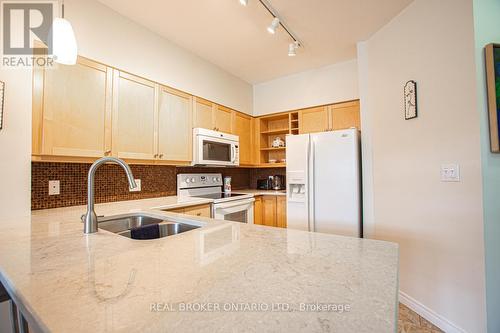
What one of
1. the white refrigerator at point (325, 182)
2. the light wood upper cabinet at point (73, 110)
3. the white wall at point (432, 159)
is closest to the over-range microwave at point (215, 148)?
the white refrigerator at point (325, 182)

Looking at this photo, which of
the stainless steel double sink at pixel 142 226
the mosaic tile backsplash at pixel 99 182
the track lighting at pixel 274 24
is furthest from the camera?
the track lighting at pixel 274 24

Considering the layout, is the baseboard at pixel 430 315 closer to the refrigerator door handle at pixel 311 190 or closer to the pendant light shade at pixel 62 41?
the refrigerator door handle at pixel 311 190

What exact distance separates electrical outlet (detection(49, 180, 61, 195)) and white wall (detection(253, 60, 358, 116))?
273 centimetres

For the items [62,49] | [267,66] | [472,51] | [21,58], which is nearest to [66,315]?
[62,49]

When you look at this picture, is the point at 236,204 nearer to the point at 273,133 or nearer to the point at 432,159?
the point at 273,133

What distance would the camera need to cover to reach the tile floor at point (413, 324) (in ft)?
5.22

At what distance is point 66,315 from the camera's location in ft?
1.35

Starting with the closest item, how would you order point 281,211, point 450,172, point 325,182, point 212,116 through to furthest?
point 450,172 → point 325,182 → point 212,116 → point 281,211

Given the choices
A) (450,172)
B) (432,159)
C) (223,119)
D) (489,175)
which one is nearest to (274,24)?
(223,119)

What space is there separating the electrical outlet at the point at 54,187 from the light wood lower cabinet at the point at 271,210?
A: 2.07 m

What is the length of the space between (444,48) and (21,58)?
9.53ft

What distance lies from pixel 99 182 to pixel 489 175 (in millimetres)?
2911

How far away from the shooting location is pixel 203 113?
2738 millimetres

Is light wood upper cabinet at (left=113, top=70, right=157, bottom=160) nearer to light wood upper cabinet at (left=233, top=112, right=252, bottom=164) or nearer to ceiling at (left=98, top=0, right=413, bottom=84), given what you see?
ceiling at (left=98, top=0, right=413, bottom=84)
